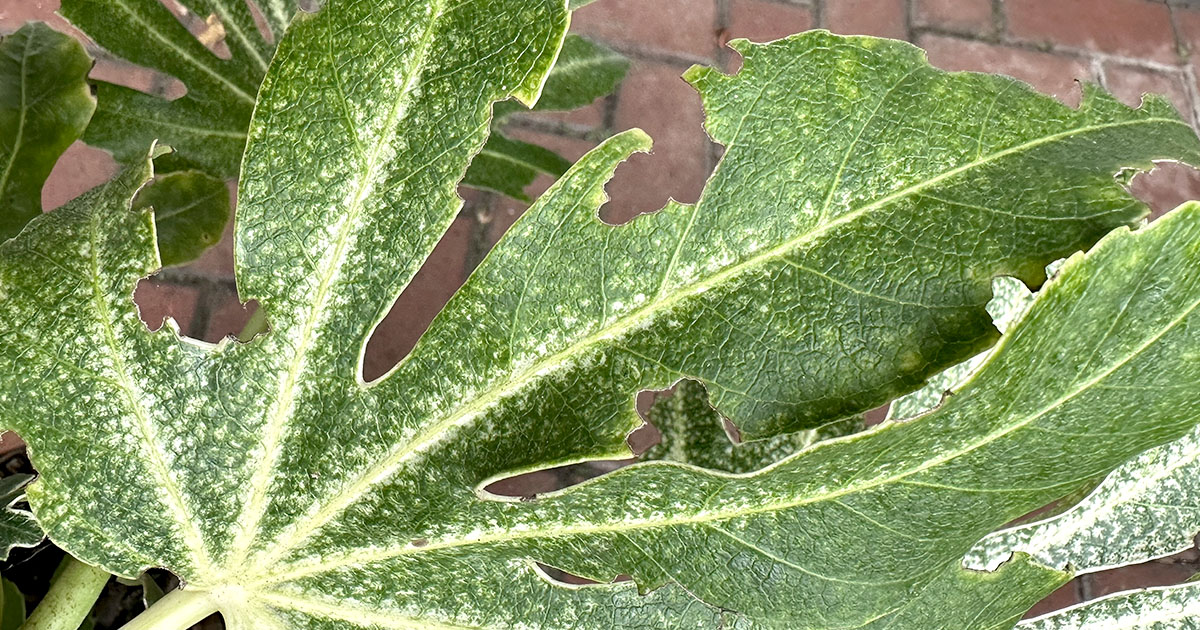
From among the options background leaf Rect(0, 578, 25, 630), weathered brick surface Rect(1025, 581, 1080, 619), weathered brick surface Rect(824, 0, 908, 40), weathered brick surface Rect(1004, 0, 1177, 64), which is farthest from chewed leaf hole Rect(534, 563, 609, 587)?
weathered brick surface Rect(1004, 0, 1177, 64)

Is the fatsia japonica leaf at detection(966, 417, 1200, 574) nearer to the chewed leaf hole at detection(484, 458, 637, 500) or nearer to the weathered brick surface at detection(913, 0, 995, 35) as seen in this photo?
the chewed leaf hole at detection(484, 458, 637, 500)

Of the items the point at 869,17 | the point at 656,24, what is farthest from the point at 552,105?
the point at 869,17

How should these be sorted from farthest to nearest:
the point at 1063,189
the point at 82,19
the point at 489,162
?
the point at 489,162 → the point at 82,19 → the point at 1063,189

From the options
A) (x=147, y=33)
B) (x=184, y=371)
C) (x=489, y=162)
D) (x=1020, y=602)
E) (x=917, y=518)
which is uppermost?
(x=147, y=33)

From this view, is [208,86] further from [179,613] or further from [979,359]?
[979,359]

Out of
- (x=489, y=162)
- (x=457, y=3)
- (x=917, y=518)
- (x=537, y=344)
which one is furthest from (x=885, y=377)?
(x=489, y=162)

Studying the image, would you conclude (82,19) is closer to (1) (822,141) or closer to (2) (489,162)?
(2) (489,162)
